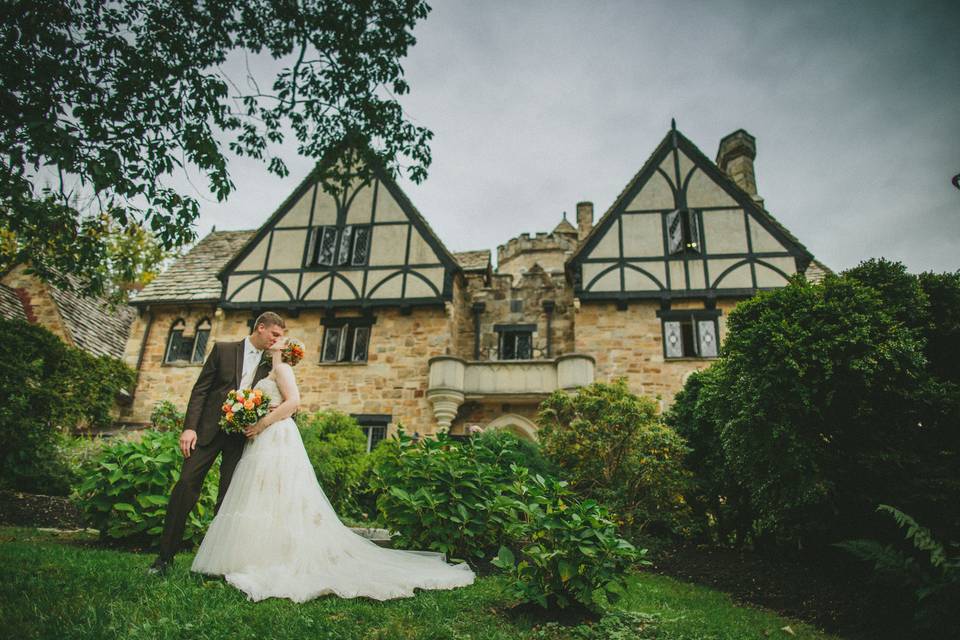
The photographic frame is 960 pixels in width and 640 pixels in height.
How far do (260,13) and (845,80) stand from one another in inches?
302

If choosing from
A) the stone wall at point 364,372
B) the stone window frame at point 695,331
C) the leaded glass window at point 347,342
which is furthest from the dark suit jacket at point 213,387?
the stone window frame at point 695,331

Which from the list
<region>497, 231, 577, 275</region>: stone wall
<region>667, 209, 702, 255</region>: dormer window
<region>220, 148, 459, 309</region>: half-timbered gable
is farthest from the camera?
<region>497, 231, 577, 275</region>: stone wall

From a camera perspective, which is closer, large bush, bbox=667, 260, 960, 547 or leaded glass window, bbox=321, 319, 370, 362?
large bush, bbox=667, 260, 960, 547

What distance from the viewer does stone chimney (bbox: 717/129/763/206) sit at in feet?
64.6

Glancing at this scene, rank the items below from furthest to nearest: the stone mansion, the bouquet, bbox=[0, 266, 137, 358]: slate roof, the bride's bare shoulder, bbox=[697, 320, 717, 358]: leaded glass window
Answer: bbox=[0, 266, 137, 358]: slate roof
the stone mansion
bbox=[697, 320, 717, 358]: leaded glass window
the bride's bare shoulder
the bouquet

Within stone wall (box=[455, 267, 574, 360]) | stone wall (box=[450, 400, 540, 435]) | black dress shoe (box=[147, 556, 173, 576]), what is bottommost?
black dress shoe (box=[147, 556, 173, 576])

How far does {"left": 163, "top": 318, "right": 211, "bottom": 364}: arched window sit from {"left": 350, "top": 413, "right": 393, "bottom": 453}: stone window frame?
5.58 m

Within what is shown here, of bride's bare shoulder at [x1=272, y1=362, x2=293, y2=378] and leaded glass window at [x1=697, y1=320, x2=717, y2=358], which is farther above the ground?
leaded glass window at [x1=697, y1=320, x2=717, y2=358]

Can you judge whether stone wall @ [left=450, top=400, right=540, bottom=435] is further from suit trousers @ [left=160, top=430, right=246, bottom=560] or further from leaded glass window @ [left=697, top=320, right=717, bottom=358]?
suit trousers @ [left=160, top=430, right=246, bottom=560]

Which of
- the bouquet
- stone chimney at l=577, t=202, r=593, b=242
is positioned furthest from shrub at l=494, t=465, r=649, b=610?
stone chimney at l=577, t=202, r=593, b=242

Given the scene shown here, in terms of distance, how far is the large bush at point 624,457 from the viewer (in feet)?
25.8

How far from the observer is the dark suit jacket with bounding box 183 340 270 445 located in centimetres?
427

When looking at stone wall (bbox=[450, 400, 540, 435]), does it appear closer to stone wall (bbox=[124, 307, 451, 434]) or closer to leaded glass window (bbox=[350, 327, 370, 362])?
stone wall (bbox=[124, 307, 451, 434])

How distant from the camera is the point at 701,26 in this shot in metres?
6.60
